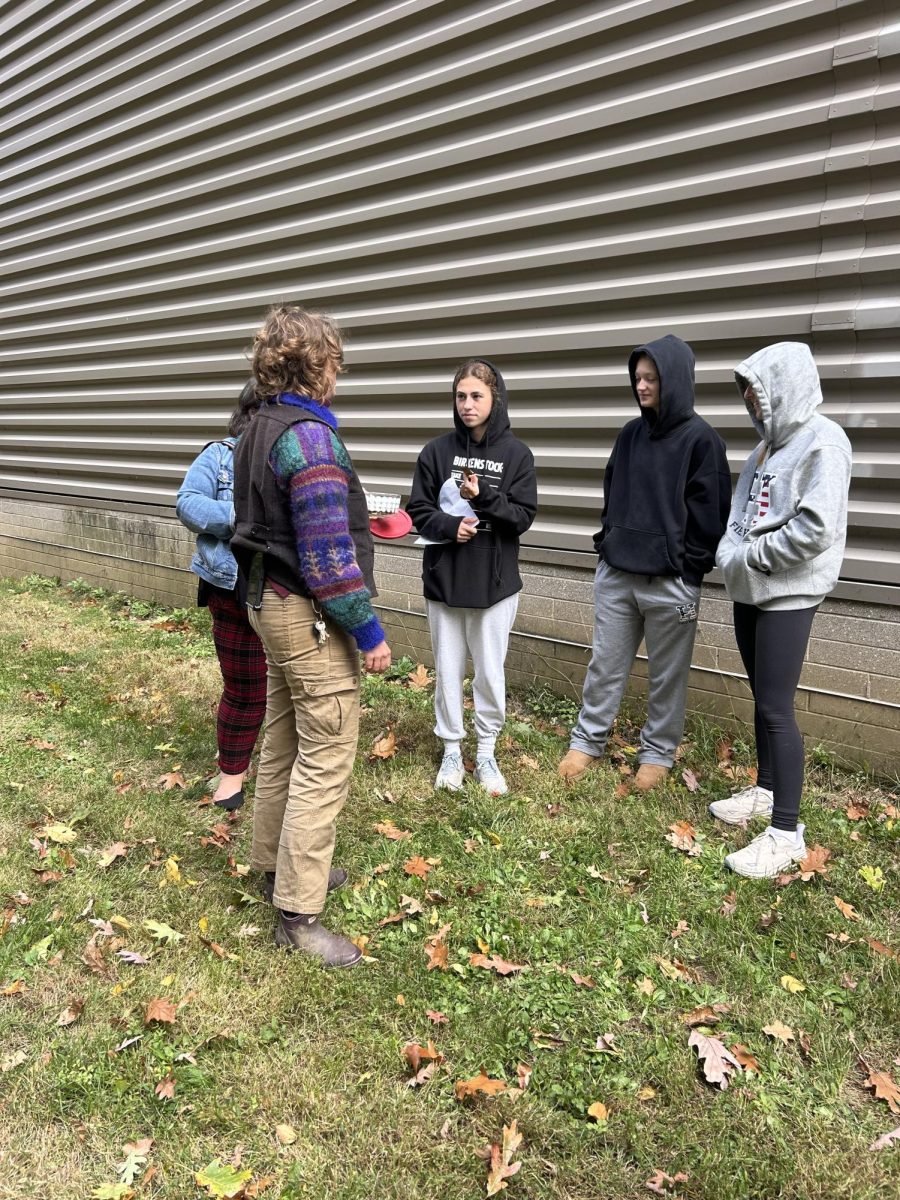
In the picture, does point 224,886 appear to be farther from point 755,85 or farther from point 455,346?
point 755,85

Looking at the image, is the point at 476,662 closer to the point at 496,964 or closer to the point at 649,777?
the point at 649,777

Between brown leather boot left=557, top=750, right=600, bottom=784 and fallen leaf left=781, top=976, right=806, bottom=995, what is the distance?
1.58 m

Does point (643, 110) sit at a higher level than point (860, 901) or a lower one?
higher

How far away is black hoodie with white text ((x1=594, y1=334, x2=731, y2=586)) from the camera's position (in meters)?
3.99

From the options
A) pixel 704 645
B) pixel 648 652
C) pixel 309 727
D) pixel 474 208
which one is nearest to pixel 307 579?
pixel 309 727

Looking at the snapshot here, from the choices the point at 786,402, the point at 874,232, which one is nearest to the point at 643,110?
the point at 874,232

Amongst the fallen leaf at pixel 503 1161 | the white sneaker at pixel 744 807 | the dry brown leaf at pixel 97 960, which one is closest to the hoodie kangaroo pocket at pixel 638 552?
the white sneaker at pixel 744 807

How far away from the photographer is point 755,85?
423 cm

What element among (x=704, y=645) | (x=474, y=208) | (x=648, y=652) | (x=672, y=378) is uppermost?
(x=474, y=208)

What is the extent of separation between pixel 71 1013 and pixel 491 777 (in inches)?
83.4

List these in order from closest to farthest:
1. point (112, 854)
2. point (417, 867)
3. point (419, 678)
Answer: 1. point (417, 867)
2. point (112, 854)
3. point (419, 678)

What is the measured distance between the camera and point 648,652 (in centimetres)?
429

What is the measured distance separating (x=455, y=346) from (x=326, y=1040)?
4340mm

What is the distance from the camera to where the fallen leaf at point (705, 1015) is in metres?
2.78
